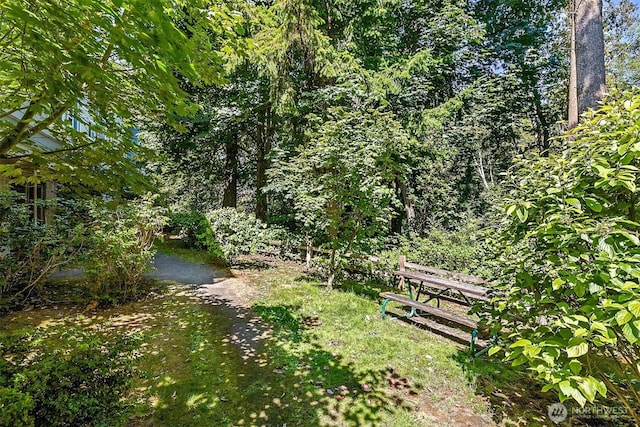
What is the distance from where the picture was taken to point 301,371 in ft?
13.0

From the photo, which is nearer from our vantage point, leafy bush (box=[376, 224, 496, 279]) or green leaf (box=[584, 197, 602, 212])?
green leaf (box=[584, 197, 602, 212])

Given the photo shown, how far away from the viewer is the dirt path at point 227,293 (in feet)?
16.2

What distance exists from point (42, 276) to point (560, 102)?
66.9 ft

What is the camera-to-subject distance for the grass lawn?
3.18 meters

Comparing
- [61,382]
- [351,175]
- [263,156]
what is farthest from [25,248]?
[263,156]

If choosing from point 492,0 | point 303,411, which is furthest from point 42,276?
point 492,0

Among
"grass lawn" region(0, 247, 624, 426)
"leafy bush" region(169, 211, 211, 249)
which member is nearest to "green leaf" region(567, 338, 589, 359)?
"grass lawn" region(0, 247, 624, 426)

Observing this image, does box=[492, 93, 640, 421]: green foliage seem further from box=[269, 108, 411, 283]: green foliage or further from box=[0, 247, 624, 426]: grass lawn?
box=[269, 108, 411, 283]: green foliage

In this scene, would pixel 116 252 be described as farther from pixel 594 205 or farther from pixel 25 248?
pixel 594 205

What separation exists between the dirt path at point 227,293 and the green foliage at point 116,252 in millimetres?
1548

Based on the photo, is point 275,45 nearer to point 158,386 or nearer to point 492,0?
point 158,386

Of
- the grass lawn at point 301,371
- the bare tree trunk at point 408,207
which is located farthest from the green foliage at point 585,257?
the bare tree trunk at point 408,207

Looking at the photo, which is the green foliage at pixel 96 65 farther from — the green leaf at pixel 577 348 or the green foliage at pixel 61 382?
the green leaf at pixel 577 348

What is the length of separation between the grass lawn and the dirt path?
48 millimetres
